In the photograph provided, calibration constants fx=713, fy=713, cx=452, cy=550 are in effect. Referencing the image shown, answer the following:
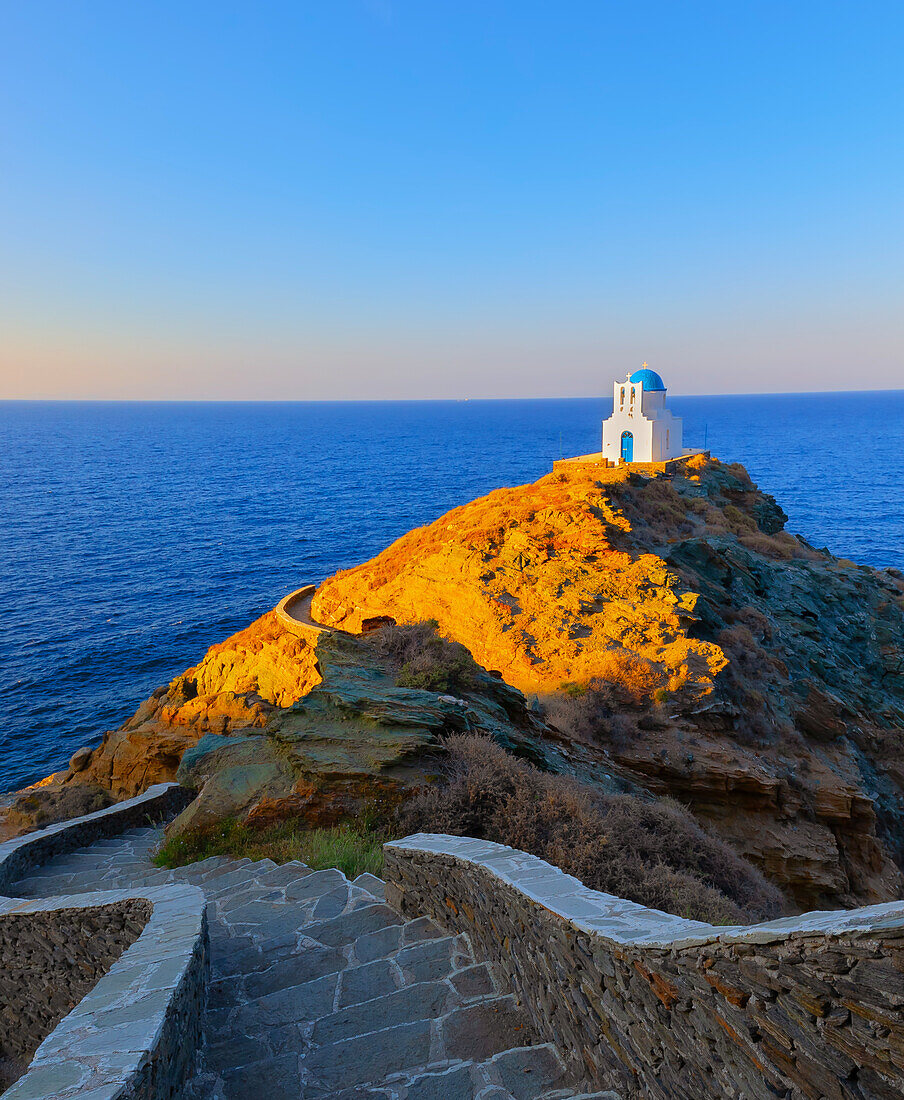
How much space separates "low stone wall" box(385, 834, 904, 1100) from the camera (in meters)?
2.48

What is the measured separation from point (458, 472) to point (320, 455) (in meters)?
37.4

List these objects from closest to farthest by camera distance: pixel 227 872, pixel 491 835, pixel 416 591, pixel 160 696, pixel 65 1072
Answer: pixel 65 1072 → pixel 491 835 → pixel 227 872 → pixel 416 591 → pixel 160 696

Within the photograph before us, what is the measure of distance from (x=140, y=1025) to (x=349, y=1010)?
5.59 ft

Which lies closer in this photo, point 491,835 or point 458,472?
point 491,835

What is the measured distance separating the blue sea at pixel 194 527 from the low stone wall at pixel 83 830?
17.2 metres

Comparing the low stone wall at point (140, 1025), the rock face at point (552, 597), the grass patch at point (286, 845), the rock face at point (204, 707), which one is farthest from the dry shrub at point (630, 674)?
the low stone wall at point (140, 1025)

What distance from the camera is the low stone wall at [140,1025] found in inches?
141

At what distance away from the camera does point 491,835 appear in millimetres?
A: 7582

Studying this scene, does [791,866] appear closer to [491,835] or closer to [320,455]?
[491,835]

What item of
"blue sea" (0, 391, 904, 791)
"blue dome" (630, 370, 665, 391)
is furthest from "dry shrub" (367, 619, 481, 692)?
"blue dome" (630, 370, 665, 391)

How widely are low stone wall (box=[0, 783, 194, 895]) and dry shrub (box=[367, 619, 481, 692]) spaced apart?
4.96m

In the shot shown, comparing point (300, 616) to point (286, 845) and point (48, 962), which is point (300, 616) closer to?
point (286, 845)

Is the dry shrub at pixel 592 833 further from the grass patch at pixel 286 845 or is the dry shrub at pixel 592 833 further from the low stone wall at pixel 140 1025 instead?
the low stone wall at pixel 140 1025

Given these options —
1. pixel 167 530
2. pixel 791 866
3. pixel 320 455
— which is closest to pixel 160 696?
pixel 791 866
